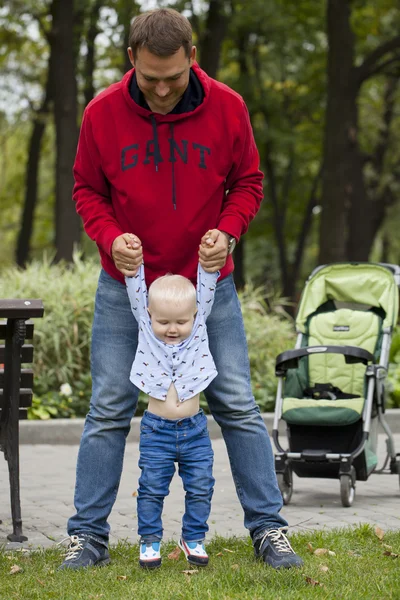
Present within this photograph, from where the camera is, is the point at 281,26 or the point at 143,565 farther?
the point at 281,26

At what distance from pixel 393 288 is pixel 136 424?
8.57ft

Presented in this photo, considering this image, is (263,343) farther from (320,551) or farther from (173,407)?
(173,407)

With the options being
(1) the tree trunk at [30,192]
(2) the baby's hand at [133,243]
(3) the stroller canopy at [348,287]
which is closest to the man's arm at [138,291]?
(2) the baby's hand at [133,243]

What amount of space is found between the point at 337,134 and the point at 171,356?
12915 mm

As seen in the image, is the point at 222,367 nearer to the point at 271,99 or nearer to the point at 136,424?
the point at 136,424

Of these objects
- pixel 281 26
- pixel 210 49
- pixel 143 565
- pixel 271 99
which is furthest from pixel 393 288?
pixel 271 99

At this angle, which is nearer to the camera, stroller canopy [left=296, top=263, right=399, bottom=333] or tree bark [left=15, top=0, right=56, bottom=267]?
stroller canopy [left=296, top=263, right=399, bottom=333]

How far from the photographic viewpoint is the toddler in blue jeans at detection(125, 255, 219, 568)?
4.09 metres

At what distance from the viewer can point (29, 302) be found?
4676 mm

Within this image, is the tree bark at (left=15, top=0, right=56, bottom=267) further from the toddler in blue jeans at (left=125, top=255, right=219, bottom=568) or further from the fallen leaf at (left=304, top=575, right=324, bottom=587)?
the fallen leaf at (left=304, top=575, right=324, bottom=587)

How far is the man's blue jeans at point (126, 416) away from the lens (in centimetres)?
422

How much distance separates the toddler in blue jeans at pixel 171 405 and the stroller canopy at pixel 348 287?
9.07 feet

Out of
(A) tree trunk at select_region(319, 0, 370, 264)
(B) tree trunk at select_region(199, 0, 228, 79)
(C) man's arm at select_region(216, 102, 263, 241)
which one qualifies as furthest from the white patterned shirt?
(B) tree trunk at select_region(199, 0, 228, 79)

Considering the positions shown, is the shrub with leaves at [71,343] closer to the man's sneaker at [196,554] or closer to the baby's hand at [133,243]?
the man's sneaker at [196,554]
